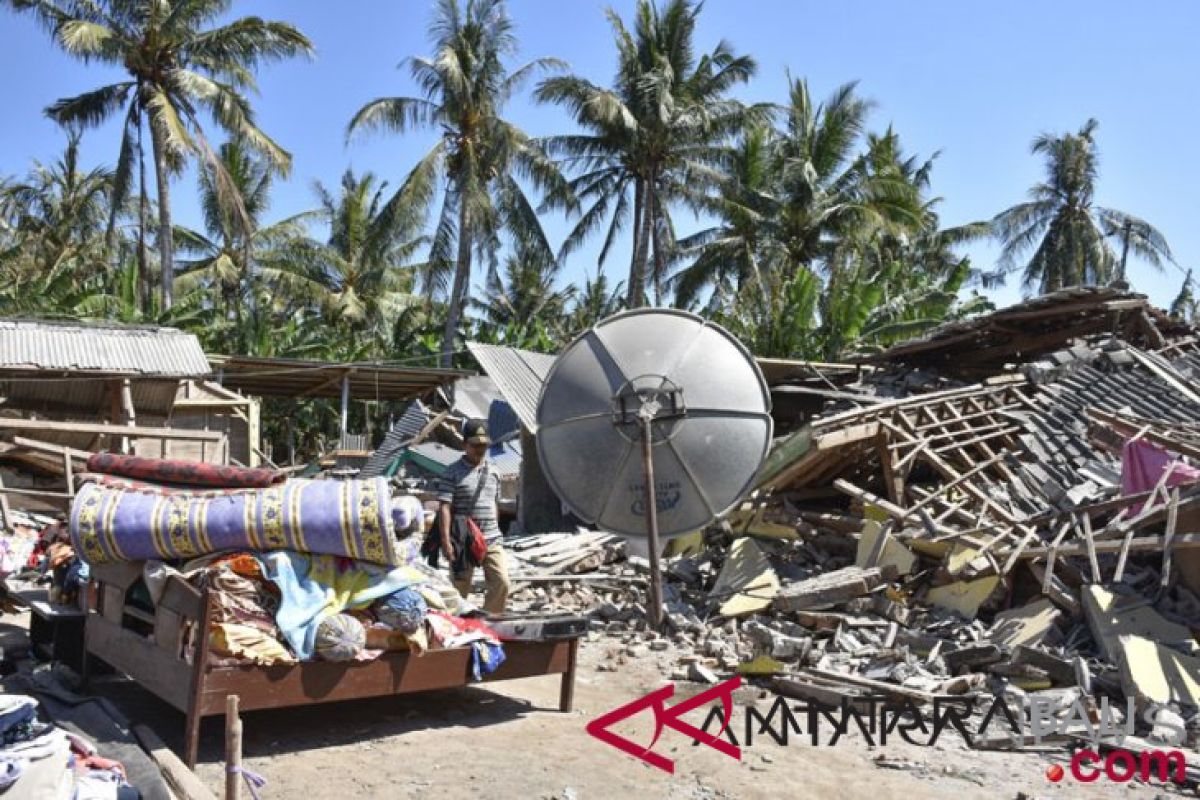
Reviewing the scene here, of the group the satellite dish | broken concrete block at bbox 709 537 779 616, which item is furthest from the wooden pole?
broken concrete block at bbox 709 537 779 616

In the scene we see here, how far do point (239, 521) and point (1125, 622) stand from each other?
6.02 meters

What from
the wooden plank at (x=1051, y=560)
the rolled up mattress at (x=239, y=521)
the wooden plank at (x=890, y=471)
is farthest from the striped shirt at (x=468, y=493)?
the wooden plank at (x=890, y=471)

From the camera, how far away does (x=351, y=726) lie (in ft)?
18.2

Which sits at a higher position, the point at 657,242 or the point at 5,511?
the point at 657,242

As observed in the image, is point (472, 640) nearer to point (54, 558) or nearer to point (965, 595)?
point (54, 558)

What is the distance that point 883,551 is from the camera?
905 cm

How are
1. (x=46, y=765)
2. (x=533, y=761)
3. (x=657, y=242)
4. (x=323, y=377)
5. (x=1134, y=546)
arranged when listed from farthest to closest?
(x=657, y=242) → (x=323, y=377) → (x=1134, y=546) → (x=533, y=761) → (x=46, y=765)

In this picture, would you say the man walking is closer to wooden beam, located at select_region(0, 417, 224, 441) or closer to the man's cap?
the man's cap

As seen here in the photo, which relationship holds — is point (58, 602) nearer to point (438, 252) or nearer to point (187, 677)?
point (187, 677)

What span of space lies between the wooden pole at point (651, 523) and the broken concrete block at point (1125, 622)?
3.25m

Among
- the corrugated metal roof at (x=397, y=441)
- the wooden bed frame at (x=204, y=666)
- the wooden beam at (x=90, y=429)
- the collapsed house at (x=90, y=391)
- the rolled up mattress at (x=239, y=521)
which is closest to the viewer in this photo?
the wooden bed frame at (x=204, y=666)

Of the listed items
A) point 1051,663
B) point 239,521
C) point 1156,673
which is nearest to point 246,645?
point 239,521

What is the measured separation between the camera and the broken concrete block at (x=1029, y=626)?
7.41 m

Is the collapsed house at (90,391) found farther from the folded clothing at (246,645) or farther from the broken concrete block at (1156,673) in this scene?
the broken concrete block at (1156,673)
